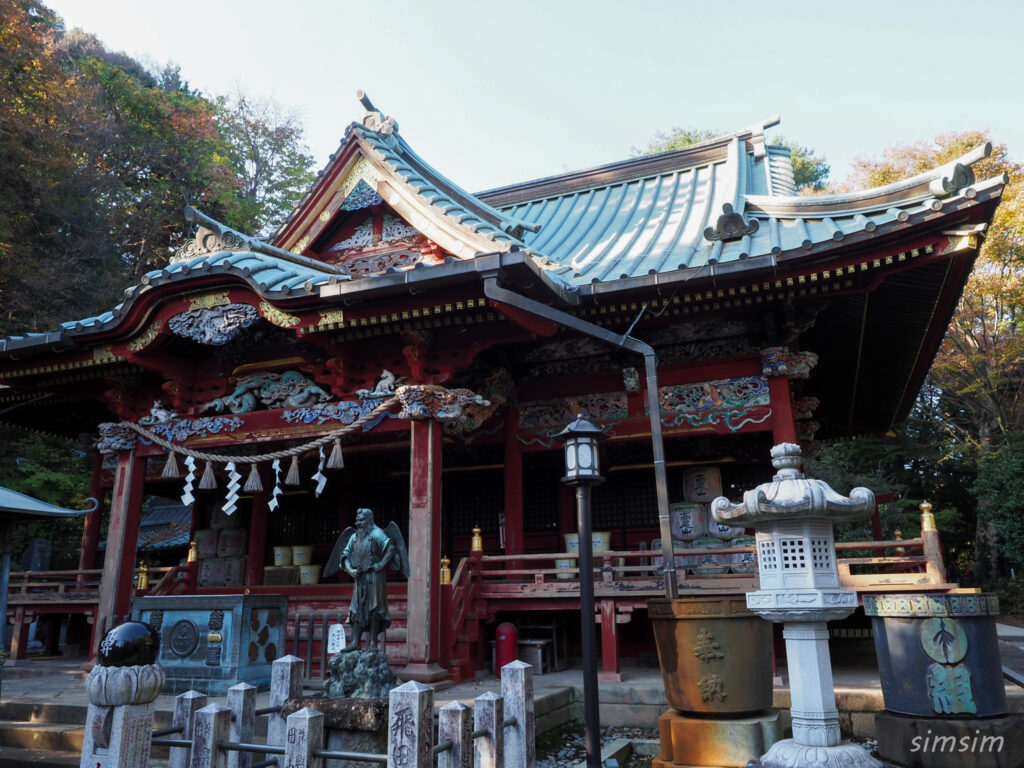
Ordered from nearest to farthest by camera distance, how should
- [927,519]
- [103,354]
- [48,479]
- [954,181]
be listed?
[954,181]
[927,519]
[103,354]
[48,479]

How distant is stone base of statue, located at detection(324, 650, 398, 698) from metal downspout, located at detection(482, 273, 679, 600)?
117 inches

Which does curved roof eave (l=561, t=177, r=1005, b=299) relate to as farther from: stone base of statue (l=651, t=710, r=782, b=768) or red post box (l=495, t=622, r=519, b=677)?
stone base of statue (l=651, t=710, r=782, b=768)

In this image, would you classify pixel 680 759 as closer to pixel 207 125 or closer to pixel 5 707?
pixel 5 707

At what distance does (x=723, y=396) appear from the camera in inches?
379

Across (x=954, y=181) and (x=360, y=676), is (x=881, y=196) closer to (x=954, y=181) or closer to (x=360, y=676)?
(x=954, y=181)

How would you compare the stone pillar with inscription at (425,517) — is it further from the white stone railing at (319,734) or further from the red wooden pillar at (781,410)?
the red wooden pillar at (781,410)

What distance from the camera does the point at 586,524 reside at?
6.10 metres

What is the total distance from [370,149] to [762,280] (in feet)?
20.7

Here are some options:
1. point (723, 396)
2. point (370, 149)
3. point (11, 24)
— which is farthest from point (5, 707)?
point (11, 24)

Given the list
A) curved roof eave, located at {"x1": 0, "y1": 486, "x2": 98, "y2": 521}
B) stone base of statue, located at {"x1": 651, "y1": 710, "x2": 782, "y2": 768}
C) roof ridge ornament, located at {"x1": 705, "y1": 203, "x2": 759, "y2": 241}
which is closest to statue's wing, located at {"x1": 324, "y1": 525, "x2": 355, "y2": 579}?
stone base of statue, located at {"x1": 651, "y1": 710, "x2": 782, "y2": 768}

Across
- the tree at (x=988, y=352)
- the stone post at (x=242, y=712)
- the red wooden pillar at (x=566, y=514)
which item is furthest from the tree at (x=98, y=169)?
the tree at (x=988, y=352)

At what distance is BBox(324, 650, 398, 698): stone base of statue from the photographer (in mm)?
5578

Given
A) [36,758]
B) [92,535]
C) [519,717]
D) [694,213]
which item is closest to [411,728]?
[519,717]

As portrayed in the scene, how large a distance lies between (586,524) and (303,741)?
111 inches
